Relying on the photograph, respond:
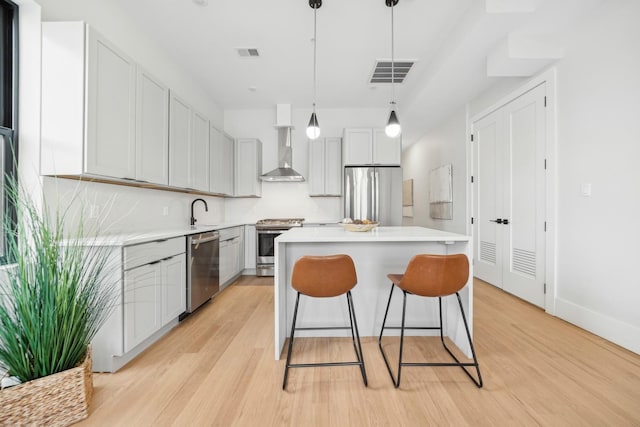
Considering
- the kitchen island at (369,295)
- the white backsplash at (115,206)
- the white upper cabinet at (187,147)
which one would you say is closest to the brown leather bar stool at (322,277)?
the kitchen island at (369,295)

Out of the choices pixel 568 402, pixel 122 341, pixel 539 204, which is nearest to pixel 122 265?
pixel 122 341

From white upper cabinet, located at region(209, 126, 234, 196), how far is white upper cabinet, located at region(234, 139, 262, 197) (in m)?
0.12

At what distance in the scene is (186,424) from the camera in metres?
1.47

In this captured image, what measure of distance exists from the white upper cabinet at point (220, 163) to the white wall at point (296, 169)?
0.62 metres

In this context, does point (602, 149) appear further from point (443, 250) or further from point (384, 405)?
point (384, 405)

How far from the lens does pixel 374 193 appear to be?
4.79m

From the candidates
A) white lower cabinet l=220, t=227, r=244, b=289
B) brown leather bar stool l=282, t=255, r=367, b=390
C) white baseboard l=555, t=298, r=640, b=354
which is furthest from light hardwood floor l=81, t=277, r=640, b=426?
white lower cabinet l=220, t=227, r=244, b=289

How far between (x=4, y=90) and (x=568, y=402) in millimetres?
3962

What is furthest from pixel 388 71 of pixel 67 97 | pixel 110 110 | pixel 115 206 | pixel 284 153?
pixel 115 206

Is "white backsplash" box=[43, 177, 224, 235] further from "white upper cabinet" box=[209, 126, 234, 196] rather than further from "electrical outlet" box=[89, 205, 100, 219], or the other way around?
"white upper cabinet" box=[209, 126, 234, 196]

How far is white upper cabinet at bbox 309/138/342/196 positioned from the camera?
5.10m

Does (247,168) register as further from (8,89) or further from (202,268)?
(8,89)

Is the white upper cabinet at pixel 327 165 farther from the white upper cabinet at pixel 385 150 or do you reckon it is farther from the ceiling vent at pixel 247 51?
the ceiling vent at pixel 247 51

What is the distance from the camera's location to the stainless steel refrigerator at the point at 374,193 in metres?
4.75
